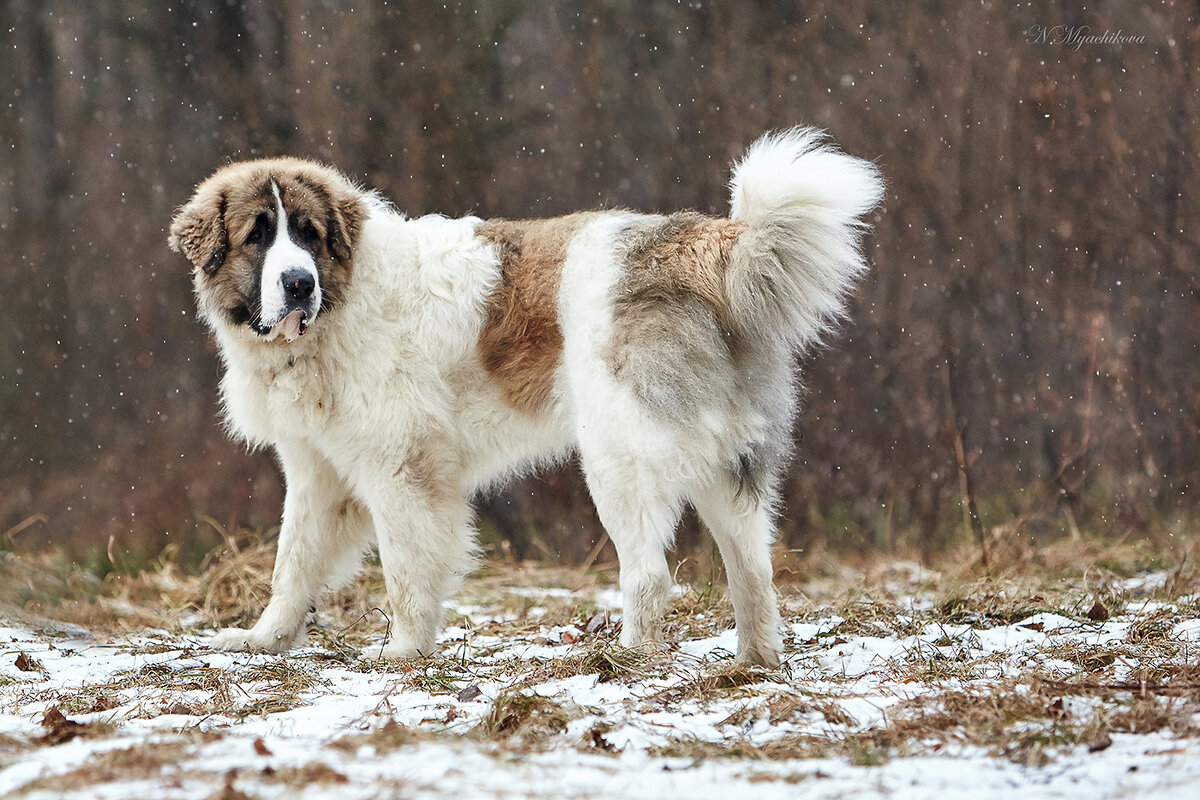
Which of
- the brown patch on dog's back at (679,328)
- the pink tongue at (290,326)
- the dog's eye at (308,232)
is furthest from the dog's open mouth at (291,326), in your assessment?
the brown patch on dog's back at (679,328)

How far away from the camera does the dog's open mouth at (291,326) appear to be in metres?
3.89

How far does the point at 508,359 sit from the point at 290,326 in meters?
0.83

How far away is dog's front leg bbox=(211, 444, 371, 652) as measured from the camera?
14.0 feet

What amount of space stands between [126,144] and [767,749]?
22.8 ft

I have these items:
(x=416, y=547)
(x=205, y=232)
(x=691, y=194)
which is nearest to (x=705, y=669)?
(x=416, y=547)

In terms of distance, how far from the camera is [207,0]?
7.57 metres

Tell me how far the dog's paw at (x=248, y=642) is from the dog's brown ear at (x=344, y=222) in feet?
5.16

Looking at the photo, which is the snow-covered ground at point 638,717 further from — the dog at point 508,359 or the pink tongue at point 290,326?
the pink tongue at point 290,326

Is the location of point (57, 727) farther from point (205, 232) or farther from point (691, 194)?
point (691, 194)

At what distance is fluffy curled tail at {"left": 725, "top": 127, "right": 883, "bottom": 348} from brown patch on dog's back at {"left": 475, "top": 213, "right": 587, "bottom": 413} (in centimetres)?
72

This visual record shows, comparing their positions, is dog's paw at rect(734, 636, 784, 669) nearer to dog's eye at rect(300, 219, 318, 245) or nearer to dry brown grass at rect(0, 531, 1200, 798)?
dry brown grass at rect(0, 531, 1200, 798)

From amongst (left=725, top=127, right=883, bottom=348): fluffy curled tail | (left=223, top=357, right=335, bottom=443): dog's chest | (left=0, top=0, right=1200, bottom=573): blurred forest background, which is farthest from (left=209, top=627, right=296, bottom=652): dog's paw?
(left=0, top=0, right=1200, bottom=573): blurred forest background

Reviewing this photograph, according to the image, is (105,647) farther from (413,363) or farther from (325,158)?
(325,158)

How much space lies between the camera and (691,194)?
7.27 metres
